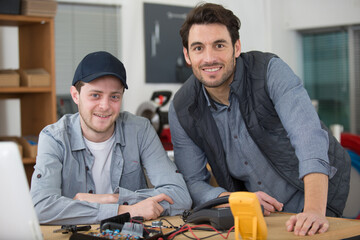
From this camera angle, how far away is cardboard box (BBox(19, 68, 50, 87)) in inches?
135

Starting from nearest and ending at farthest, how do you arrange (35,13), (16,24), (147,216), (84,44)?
(147,216) < (35,13) < (16,24) < (84,44)

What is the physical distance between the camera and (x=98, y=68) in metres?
1.86

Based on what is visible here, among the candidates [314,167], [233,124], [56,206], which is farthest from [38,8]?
[314,167]

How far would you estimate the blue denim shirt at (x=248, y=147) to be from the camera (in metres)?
1.74

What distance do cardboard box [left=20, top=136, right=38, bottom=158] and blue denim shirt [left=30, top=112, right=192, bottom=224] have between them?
1.42 metres

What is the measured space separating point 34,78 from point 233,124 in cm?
198

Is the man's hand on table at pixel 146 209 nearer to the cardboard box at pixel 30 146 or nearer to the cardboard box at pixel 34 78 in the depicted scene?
the cardboard box at pixel 30 146

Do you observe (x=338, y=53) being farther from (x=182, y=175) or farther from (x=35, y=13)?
(x=182, y=175)

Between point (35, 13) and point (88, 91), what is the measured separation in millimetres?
1828

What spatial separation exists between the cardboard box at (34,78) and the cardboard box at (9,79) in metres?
0.08

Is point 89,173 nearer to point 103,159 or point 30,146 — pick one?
point 103,159

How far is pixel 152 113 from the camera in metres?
4.03

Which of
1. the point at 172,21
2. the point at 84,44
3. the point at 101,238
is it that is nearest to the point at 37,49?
the point at 84,44

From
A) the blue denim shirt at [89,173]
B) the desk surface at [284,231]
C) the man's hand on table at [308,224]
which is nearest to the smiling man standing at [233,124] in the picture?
the blue denim shirt at [89,173]
